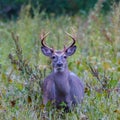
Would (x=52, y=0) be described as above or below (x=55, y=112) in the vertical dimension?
above

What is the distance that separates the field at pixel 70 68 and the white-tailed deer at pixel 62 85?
0.37 ft

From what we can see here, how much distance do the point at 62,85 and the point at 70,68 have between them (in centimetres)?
187

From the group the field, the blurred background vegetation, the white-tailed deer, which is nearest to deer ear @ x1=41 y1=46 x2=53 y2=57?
the white-tailed deer

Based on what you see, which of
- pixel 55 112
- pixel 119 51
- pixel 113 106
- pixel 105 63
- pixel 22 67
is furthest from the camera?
pixel 119 51

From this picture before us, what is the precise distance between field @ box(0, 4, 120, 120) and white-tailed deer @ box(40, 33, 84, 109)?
0.11 metres

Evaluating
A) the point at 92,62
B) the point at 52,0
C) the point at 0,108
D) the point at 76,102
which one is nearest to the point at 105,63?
the point at 92,62

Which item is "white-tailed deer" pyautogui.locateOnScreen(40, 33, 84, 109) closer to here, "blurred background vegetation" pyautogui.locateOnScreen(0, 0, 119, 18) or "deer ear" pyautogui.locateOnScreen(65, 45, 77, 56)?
"deer ear" pyautogui.locateOnScreen(65, 45, 77, 56)

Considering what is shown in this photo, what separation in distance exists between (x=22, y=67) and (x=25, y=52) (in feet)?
7.75

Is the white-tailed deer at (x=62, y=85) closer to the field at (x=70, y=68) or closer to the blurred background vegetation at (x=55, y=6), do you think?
the field at (x=70, y=68)

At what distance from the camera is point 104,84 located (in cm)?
862

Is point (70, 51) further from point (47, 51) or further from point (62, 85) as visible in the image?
point (62, 85)

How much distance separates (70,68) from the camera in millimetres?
10305

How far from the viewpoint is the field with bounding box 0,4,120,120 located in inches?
313

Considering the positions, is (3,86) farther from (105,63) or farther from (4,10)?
(4,10)
